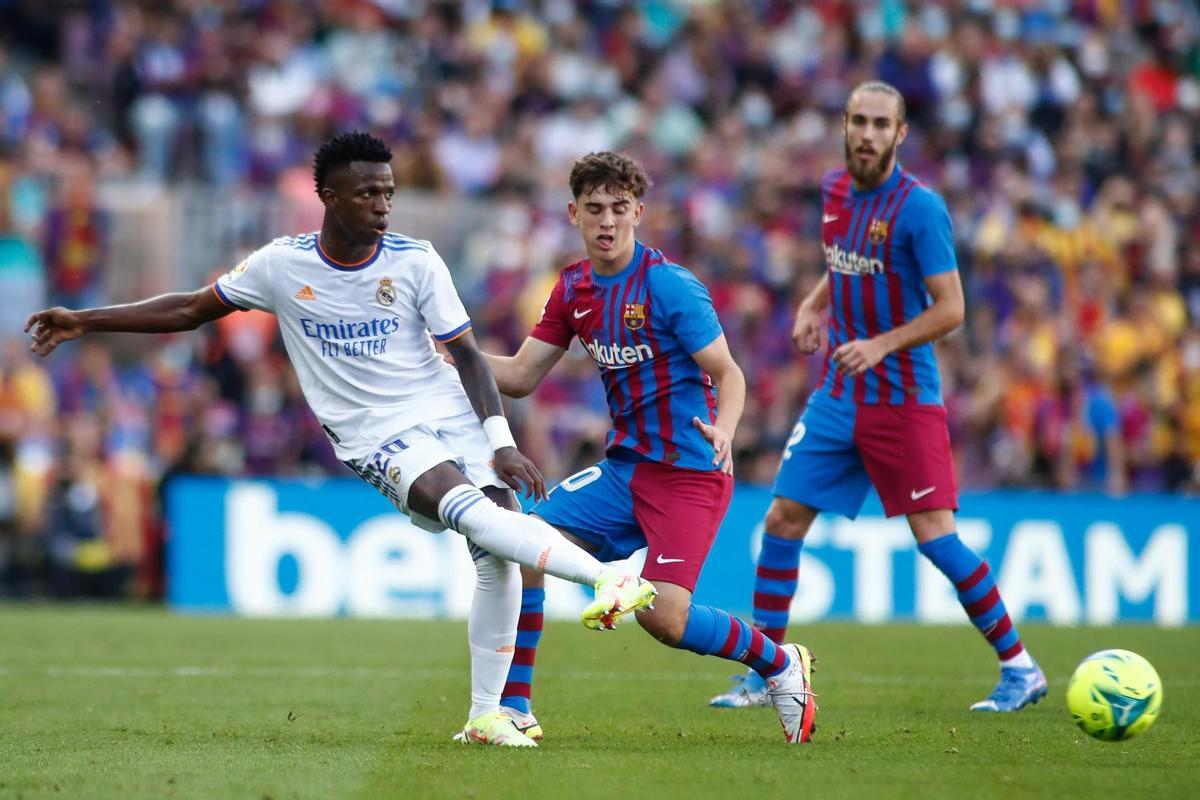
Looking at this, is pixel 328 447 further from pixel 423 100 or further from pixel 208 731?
pixel 208 731

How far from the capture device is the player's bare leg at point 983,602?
8.33m

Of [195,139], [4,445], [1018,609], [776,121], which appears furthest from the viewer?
[776,121]

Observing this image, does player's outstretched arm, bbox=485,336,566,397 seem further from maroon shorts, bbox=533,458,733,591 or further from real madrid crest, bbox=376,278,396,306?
real madrid crest, bbox=376,278,396,306

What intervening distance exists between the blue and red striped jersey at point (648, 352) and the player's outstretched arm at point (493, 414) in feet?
1.73

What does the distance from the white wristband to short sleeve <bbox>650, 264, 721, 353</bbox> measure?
820mm

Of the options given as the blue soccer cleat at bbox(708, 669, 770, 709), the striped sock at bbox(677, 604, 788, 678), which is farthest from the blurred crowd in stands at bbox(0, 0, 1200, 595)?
the striped sock at bbox(677, 604, 788, 678)

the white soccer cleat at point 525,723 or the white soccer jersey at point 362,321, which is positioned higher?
the white soccer jersey at point 362,321

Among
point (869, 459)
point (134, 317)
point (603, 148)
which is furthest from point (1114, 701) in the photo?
point (603, 148)

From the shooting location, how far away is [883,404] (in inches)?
336

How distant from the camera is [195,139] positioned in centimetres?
1869

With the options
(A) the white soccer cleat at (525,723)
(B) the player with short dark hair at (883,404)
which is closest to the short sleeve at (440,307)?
(A) the white soccer cleat at (525,723)

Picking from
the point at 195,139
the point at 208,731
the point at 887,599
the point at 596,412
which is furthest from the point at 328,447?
the point at 208,731

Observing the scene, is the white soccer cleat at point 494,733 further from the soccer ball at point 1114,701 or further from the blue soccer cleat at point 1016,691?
the blue soccer cleat at point 1016,691

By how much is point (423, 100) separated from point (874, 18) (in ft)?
20.7
